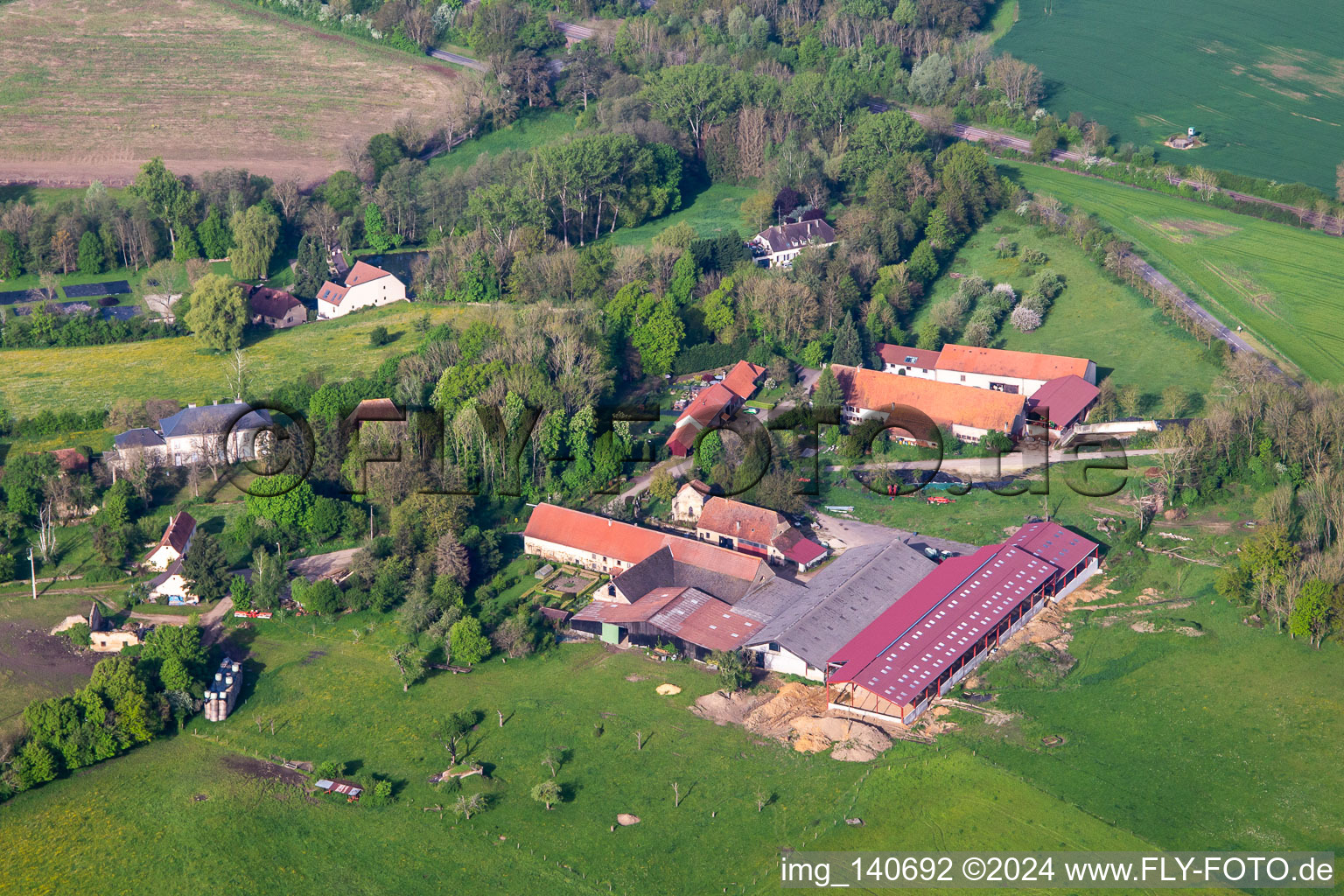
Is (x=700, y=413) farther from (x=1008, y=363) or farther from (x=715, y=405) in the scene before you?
(x=1008, y=363)

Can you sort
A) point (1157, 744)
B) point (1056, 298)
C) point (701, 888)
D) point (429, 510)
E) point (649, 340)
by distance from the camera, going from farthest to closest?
point (1056, 298)
point (649, 340)
point (429, 510)
point (1157, 744)
point (701, 888)

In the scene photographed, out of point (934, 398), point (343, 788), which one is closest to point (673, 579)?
point (343, 788)

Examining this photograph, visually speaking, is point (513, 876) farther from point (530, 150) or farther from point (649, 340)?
point (530, 150)

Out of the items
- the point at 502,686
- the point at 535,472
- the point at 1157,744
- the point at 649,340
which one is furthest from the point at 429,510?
the point at 1157,744

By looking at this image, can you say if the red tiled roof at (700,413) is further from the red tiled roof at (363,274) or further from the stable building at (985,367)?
the red tiled roof at (363,274)

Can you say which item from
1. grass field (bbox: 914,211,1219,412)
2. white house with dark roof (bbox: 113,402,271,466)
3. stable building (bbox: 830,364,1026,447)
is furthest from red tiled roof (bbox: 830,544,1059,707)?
white house with dark roof (bbox: 113,402,271,466)
